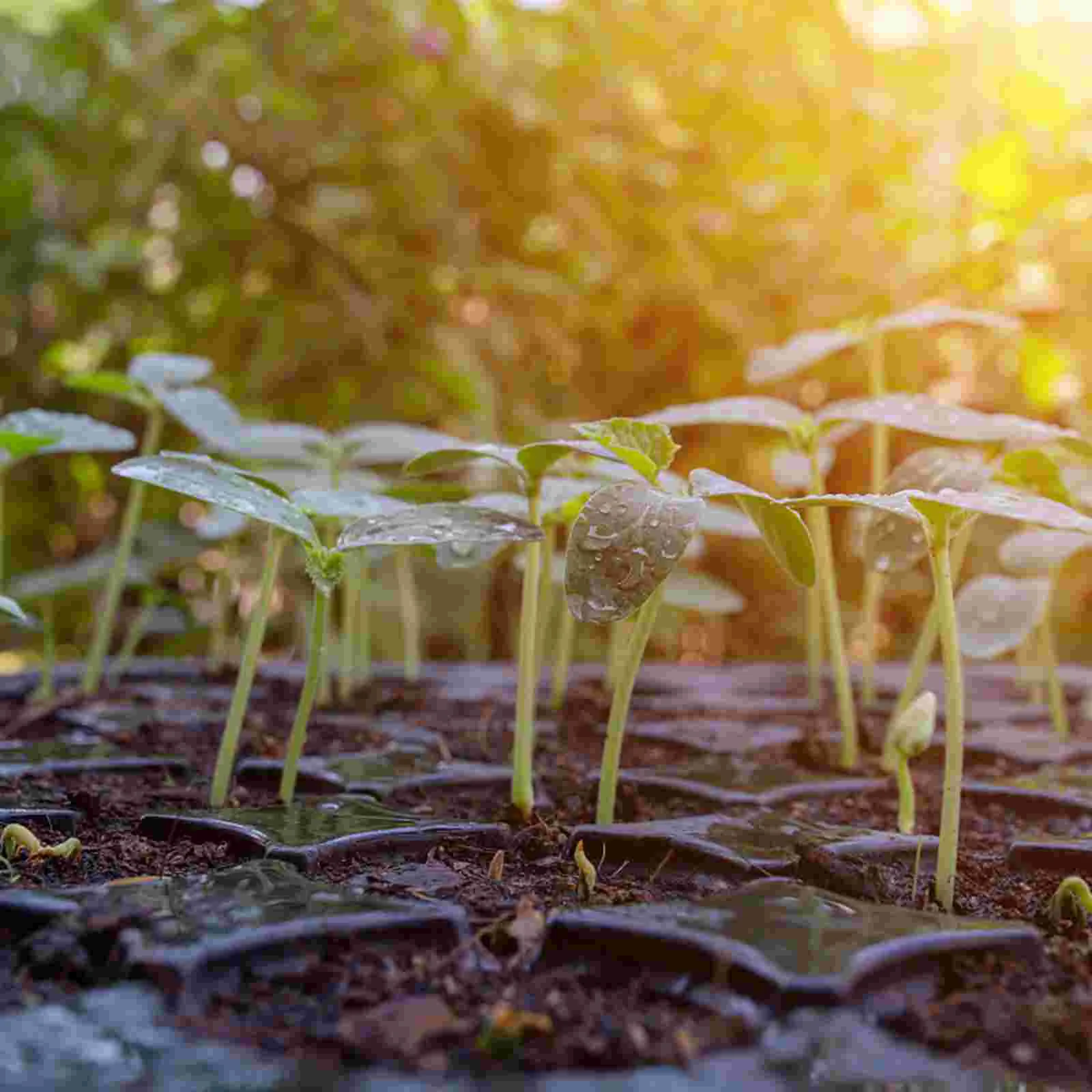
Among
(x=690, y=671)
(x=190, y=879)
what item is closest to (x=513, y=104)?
(x=690, y=671)

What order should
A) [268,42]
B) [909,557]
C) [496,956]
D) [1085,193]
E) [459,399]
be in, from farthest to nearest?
[1085,193]
[459,399]
[268,42]
[909,557]
[496,956]

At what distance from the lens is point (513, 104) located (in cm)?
247

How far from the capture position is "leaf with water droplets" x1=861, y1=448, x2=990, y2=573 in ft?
2.47

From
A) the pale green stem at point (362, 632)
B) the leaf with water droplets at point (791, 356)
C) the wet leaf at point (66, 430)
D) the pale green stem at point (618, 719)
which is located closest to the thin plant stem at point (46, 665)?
the wet leaf at point (66, 430)

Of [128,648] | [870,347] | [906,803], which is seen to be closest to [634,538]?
[906,803]

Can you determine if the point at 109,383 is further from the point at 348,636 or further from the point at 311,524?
the point at 311,524

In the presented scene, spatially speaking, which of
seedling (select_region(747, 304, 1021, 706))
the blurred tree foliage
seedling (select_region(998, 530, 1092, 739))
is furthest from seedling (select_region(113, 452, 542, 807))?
the blurred tree foliage

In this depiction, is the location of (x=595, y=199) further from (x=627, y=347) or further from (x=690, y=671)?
(x=690, y=671)

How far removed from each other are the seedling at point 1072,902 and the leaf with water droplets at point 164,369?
3.12 ft

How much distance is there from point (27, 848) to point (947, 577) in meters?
0.55

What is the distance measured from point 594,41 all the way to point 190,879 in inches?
98.3

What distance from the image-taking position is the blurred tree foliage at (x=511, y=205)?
93.6 inches

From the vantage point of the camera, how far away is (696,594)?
1.46 metres

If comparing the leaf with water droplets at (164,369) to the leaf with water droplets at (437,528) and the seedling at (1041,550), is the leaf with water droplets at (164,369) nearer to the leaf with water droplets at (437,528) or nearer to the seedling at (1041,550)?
the leaf with water droplets at (437,528)
